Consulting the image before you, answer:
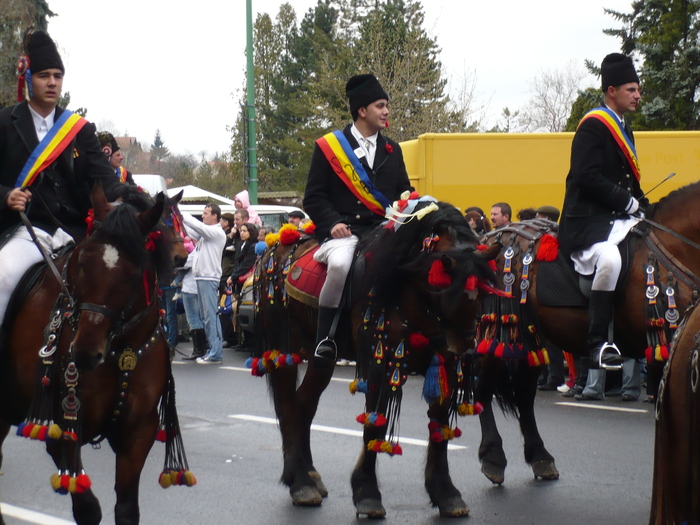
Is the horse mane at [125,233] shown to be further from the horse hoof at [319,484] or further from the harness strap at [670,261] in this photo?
the harness strap at [670,261]

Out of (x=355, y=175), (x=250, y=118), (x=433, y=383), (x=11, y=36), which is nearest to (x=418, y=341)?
(x=433, y=383)

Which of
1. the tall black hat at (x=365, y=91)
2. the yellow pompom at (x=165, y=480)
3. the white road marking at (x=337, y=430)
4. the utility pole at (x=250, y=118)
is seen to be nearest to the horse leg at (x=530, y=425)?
the white road marking at (x=337, y=430)

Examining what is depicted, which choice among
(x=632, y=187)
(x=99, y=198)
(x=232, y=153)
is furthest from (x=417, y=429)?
(x=232, y=153)

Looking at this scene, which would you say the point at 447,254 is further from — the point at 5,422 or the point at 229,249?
the point at 229,249

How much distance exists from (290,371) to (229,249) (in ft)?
31.5

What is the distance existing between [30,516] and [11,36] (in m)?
24.7

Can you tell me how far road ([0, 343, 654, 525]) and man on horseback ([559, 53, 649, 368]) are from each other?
98 centimetres

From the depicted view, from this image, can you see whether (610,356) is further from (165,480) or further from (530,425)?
(165,480)

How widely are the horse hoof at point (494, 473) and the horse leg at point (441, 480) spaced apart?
2.37ft

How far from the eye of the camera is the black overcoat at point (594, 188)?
6.62m

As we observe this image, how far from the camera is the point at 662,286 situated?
628 centimetres

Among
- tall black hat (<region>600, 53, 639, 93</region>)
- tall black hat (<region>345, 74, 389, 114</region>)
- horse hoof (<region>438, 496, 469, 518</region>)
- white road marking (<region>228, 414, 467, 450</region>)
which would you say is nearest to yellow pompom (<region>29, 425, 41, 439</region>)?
horse hoof (<region>438, 496, 469, 518</region>)

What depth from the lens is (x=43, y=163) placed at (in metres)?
5.16

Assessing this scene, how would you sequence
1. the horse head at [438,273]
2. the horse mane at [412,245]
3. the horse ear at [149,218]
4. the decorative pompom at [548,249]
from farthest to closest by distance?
the decorative pompom at [548,249], the horse mane at [412,245], the horse head at [438,273], the horse ear at [149,218]
